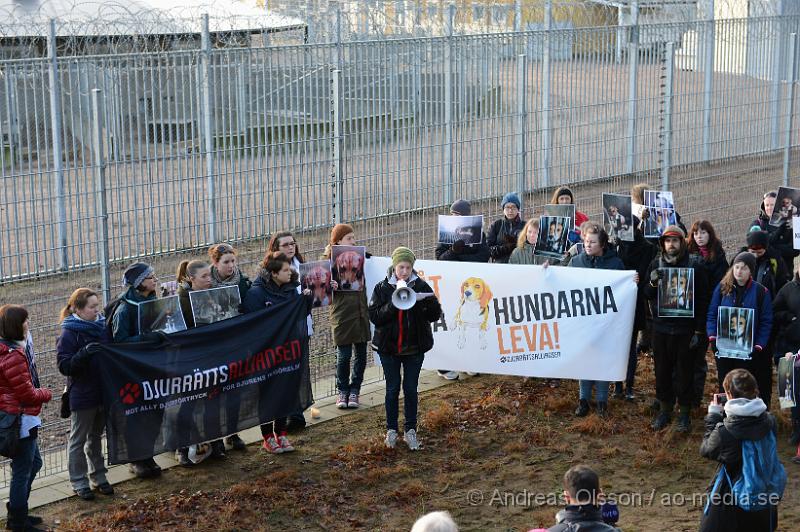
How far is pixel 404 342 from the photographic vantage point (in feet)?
28.2

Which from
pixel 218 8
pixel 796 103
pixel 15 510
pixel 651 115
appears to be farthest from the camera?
pixel 218 8

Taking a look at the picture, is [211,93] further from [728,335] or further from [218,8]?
[218,8]

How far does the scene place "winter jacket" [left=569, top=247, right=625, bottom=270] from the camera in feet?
31.1

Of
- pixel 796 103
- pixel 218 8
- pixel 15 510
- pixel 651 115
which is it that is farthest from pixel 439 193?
pixel 218 8

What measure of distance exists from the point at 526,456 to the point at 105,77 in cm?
558

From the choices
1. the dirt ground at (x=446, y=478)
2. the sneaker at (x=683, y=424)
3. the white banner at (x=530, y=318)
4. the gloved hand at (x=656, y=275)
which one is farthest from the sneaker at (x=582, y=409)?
the gloved hand at (x=656, y=275)

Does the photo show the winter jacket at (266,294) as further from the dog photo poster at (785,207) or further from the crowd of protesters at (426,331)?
the dog photo poster at (785,207)

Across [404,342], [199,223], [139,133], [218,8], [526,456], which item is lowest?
[526,456]

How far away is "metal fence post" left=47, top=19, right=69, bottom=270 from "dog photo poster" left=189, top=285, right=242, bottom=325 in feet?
5.08

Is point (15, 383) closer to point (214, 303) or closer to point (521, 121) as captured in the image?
point (214, 303)

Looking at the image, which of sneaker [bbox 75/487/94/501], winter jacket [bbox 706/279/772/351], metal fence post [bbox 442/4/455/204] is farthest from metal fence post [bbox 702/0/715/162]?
sneaker [bbox 75/487/94/501]

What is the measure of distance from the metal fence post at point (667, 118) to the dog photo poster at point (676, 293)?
15.7 feet

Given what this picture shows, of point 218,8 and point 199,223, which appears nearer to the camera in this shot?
point 199,223

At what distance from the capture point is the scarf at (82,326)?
25.0 ft
